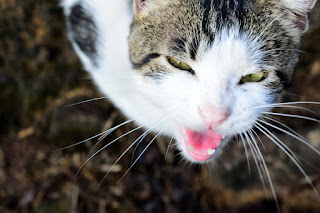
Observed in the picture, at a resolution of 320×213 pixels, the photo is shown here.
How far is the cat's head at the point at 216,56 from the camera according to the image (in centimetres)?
89

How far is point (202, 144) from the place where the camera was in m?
1.06

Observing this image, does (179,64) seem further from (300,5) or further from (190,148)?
(300,5)

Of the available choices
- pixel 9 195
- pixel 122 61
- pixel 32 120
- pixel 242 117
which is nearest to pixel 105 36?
pixel 122 61

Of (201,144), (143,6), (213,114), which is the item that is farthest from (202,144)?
(143,6)

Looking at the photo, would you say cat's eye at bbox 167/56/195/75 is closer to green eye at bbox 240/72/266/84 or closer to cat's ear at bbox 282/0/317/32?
green eye at bbox 240/72/266/84

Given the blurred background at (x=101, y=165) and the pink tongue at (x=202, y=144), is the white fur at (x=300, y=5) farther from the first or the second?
the blurred background at (x=101, y=165)

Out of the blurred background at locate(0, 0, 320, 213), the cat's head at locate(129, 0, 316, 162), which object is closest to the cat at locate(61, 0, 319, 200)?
the cat's head at locate(129, 0, 316, 162)

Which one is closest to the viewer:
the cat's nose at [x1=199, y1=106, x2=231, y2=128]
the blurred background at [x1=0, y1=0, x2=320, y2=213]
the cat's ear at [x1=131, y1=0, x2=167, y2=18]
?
the cat's nose at [x1=199, y1=106, x2=231, y2=128]

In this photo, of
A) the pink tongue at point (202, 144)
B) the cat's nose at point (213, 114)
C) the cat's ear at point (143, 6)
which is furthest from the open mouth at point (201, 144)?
the cat's ear at point (143, 6)

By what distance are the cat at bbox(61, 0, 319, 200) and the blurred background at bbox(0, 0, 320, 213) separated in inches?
26.2

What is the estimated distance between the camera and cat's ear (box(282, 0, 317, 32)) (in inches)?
37.3

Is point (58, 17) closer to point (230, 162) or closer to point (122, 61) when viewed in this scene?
point (122, 61)

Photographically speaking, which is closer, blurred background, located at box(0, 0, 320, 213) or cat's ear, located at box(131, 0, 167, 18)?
cat's ear, located at box(131, 0, 167, 18)

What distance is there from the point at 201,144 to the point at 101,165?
0.84m
